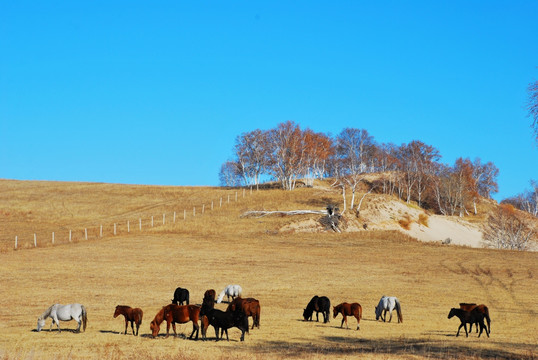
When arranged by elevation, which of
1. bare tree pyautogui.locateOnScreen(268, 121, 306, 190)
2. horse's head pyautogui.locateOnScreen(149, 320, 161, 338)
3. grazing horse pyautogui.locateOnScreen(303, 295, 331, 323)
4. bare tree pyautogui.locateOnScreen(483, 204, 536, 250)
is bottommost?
horse's head pyautogui.locateOnScreen(149, 320, 161, 338)

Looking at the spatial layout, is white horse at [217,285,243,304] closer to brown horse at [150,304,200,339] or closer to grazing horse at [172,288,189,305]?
grazing horse at [172,288,189,305]

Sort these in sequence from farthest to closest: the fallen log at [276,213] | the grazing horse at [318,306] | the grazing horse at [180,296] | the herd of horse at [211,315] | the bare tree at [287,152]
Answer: the bare tree at [287,152] → the fallen log at [276,213] → the grazing horse at [180,296] → the grazing horse at [318,306] → the herd of horse at [211,315]

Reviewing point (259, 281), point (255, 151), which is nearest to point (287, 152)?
point (255, 151)

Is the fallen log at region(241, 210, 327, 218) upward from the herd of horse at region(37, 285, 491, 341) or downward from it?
upward

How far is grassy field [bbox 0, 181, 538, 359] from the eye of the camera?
19.9 meters

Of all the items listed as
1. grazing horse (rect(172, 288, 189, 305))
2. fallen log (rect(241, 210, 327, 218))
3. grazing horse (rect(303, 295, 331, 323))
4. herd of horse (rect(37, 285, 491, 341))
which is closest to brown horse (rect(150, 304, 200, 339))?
herd of horse (rect(37, 285, 491, 341))

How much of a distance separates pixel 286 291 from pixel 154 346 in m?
18.0

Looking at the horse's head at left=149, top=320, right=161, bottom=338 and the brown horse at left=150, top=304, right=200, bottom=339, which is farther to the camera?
the horse's head at left=149, top=320, right=161, bottom=338

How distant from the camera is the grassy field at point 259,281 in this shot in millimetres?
19922

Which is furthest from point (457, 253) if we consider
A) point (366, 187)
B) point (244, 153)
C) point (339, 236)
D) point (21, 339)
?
point (244, 153)

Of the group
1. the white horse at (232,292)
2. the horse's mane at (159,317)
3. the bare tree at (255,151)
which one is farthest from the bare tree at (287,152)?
the horse's mane at (159,317)

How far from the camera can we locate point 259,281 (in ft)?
134

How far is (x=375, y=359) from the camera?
56.7ft

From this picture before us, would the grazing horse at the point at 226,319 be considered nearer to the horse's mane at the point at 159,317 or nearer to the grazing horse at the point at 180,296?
the horse's mane at the point at 159,317
